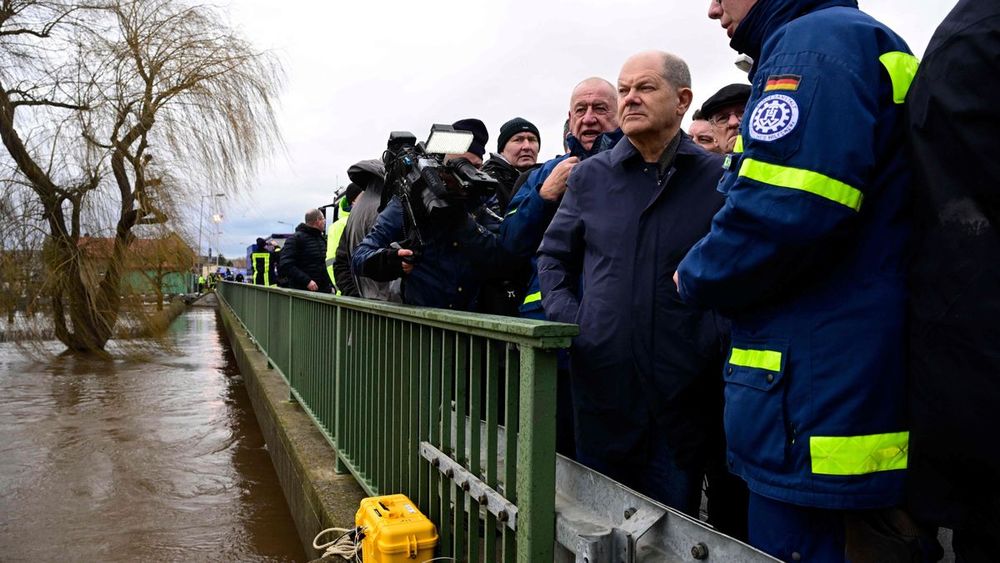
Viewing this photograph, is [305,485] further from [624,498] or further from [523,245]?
[624,498]

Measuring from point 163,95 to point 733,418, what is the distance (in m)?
12.2

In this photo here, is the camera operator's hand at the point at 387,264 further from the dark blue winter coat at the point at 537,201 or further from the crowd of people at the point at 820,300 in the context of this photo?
the crowd of people at the point at 820,300

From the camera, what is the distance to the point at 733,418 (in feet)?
5.32

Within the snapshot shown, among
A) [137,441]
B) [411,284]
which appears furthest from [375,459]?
[137,441]

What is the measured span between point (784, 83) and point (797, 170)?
0.20 meters

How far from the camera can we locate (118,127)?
11.4 m

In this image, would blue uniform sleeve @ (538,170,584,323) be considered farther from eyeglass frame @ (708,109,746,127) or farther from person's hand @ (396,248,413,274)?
eyeglass frame @ (708,109,746,127)

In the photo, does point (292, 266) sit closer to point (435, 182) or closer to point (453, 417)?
point (435, 182)

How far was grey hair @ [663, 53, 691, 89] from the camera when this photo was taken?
2.46 m

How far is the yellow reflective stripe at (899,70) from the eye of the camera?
1.46 metres

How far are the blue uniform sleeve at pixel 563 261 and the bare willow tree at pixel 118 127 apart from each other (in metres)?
10.9

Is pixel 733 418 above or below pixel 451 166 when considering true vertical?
below

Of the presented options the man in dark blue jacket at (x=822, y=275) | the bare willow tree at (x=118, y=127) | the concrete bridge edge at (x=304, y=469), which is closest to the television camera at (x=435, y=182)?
the concrete bridge edge at (x=304, y=469)

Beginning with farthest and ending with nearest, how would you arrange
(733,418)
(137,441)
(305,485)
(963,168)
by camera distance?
(137,441) → (305,485) → (733,418) → (963,168)
